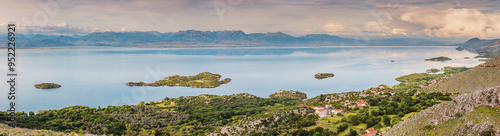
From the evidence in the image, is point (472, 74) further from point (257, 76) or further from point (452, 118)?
point (257, 76)

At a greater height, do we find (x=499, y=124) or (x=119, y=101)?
(x=499, y=124)

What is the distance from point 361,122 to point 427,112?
1088 cm

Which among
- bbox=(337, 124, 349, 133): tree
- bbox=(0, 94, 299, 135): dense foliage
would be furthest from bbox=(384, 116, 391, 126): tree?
bbox=(0, 94, 299, 135): dense foliage

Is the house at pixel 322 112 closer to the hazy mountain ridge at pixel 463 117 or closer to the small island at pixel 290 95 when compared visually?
the hazy mountain ridge at pixel 463 117

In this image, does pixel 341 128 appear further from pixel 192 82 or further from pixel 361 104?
pixel 192 82

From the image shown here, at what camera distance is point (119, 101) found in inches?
2532

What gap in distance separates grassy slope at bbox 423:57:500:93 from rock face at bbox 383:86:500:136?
71.7ft

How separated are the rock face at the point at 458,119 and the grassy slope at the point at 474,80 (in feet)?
71.7

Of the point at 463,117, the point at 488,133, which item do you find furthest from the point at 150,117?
the point at 488,133

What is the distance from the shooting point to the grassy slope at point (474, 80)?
3268 centimetres

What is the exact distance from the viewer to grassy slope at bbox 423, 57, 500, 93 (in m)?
32.7

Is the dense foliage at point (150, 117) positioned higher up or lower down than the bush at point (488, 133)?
lower down

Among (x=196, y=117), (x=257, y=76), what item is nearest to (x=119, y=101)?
(x=196, y=117)

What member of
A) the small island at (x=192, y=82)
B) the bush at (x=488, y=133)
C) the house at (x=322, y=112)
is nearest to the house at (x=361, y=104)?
the house at (x=322, y=112)
